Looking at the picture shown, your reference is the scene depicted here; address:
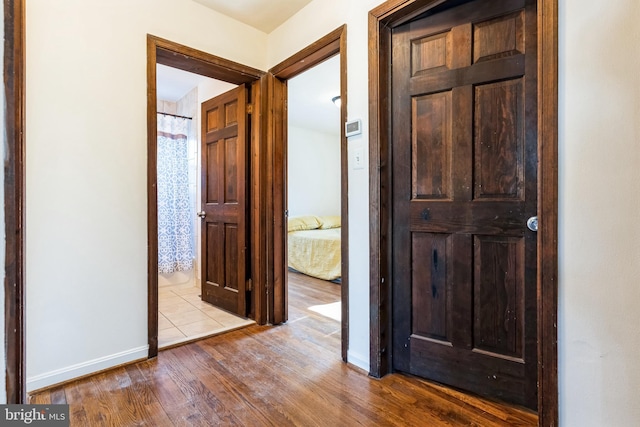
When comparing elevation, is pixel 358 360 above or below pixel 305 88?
below

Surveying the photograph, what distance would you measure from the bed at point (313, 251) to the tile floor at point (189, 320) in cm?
137

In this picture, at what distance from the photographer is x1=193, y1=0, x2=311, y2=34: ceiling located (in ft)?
7.44

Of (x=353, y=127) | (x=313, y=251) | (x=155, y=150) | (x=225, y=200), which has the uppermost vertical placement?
(x=353, y=127)

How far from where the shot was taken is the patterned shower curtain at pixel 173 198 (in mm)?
3777

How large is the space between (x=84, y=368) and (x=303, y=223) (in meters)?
3.59

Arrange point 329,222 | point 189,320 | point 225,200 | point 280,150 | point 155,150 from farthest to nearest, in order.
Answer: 1. point 329,222
2. point 225,200
3. point 189,320
4. point 280,150
5. point 155,150

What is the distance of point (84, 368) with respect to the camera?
1.84m

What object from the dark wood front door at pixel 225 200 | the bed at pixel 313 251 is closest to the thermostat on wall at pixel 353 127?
the dark wood front door at pixel 225 200

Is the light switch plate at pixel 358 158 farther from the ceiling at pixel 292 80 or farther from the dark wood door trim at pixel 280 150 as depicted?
→ the ceiling at pixel 292 80

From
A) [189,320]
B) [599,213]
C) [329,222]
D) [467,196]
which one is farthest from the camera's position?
[329,222]

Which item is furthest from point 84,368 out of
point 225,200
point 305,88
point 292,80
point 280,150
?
point 305,88

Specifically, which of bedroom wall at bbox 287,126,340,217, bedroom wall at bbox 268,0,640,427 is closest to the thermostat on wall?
bedroom wall at bbox 268,0,640,427

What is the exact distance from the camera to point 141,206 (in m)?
2.04

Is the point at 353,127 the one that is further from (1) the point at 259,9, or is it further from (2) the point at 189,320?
(2) the point at 189,320
